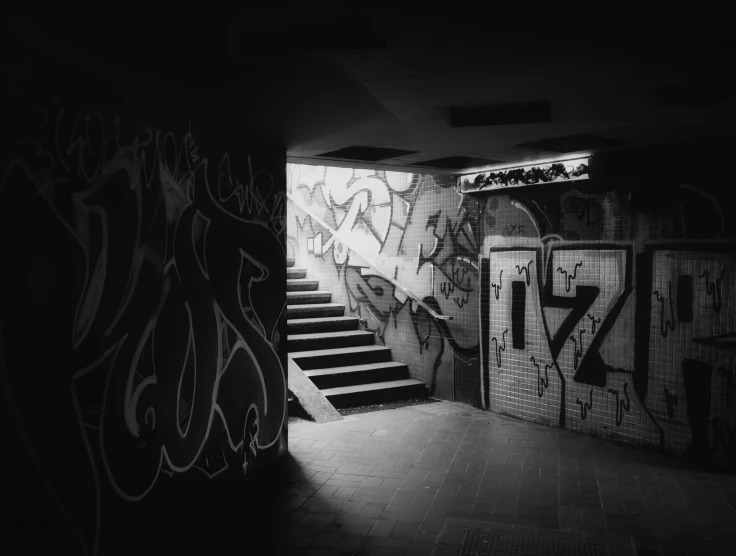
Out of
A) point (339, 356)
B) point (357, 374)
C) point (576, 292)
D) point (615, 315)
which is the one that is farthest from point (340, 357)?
point (615, 315)

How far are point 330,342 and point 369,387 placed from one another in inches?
42.6

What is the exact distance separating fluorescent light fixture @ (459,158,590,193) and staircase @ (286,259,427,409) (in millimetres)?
2958

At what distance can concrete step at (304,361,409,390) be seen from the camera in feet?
29.5

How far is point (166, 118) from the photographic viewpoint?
4.71 metres

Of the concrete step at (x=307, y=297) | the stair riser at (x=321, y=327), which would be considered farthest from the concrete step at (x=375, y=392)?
the concrete step at (x=307, y=297)

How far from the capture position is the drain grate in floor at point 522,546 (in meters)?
4.56

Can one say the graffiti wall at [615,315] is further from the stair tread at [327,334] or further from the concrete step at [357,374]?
the stair tread at [327,334]

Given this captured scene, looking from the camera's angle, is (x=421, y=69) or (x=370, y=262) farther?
(x=370, y=262)

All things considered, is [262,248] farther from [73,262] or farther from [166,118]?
[73,262]

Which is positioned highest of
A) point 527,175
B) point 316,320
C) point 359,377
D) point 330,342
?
point 527,175

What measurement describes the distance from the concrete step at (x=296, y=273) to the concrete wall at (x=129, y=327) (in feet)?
17.0

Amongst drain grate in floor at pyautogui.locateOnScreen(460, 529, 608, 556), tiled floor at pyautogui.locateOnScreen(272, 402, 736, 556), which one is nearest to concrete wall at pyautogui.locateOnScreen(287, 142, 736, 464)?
tiled floor at pyautogui.locateOnScreen(272, 402, 736, 556)

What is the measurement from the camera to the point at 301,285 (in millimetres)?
11219

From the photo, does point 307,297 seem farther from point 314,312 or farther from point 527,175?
point 527,175
